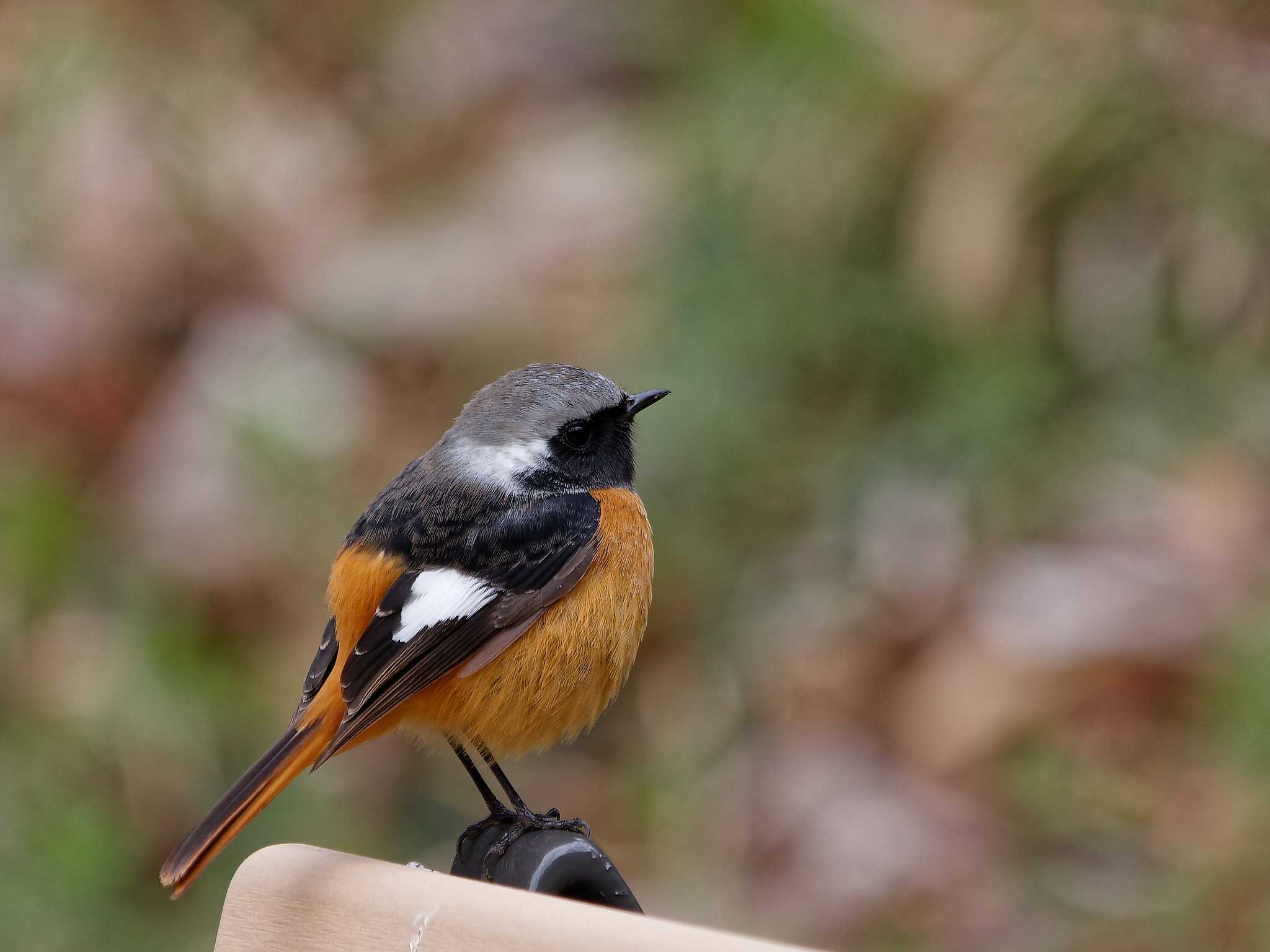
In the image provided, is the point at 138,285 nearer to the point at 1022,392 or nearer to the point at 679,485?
the point at 679,485

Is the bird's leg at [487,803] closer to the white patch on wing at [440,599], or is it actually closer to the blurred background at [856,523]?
the white patch on wing at [440,599]

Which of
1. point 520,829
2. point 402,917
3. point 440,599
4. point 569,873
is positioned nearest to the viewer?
point 402,917

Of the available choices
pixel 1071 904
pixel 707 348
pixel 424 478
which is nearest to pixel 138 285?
pixel 707 348

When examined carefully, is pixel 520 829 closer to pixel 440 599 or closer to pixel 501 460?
pixel 440 599

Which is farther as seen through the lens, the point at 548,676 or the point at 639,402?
the point at 639,402

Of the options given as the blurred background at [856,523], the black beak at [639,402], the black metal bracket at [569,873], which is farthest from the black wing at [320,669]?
the blurred background at [856,523]

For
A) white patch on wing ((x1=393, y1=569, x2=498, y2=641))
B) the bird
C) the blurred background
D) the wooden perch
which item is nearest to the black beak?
the bird

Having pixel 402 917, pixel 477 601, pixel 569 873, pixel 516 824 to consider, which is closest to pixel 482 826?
pixel 516 824
